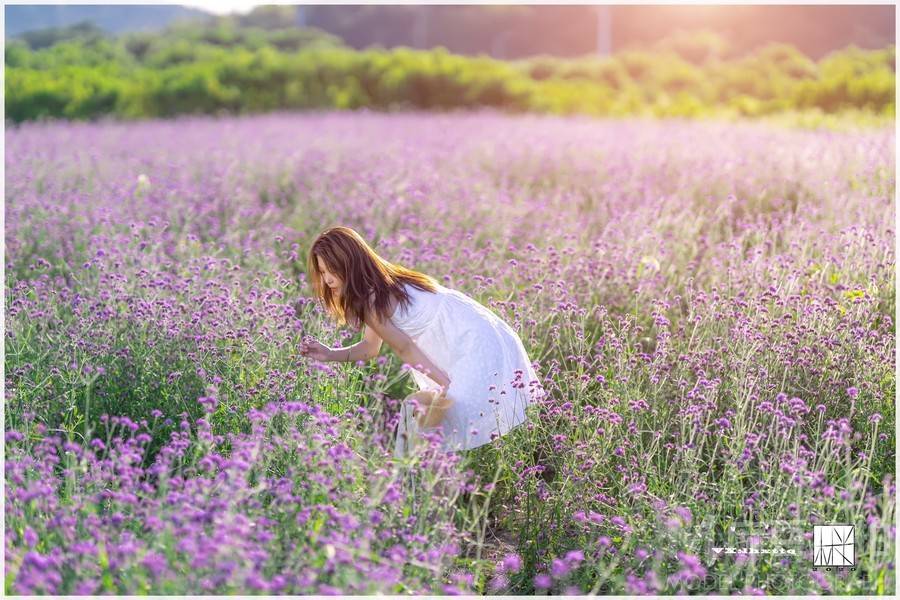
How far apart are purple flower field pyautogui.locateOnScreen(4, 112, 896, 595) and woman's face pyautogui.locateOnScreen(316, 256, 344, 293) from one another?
0.61ft

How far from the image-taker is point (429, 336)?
134 inches

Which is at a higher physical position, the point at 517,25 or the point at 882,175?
the point at 517,25

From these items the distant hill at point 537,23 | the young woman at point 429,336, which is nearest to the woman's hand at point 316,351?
the young woman at point 429,336

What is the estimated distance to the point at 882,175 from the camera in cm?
582

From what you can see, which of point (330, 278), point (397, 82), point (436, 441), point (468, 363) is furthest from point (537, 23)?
point (436, 441)

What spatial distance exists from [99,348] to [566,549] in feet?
5.40

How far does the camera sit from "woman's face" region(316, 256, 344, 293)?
11.1 ft

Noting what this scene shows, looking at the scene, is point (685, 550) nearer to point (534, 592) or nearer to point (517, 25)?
point (534, 592)

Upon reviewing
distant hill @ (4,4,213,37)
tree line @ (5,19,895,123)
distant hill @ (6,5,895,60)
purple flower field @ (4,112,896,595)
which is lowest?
purple flower field @ (4,112,896,595)

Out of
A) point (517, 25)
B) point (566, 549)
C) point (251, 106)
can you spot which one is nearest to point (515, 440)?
point (566, 549)

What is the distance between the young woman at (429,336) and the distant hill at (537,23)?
22.7 metres

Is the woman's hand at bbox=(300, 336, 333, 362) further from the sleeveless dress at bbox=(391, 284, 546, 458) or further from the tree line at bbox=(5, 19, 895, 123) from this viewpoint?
the tree line at bbox=(5, 19, 895, 123)

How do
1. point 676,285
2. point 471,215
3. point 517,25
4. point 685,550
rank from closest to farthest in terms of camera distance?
point 685,550
point 676,285
point 471,215
point 517,25

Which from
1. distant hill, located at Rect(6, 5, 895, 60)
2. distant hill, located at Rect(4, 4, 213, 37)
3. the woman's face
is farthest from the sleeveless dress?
distant hill, located at Rect(6, 5, 895, 60)
